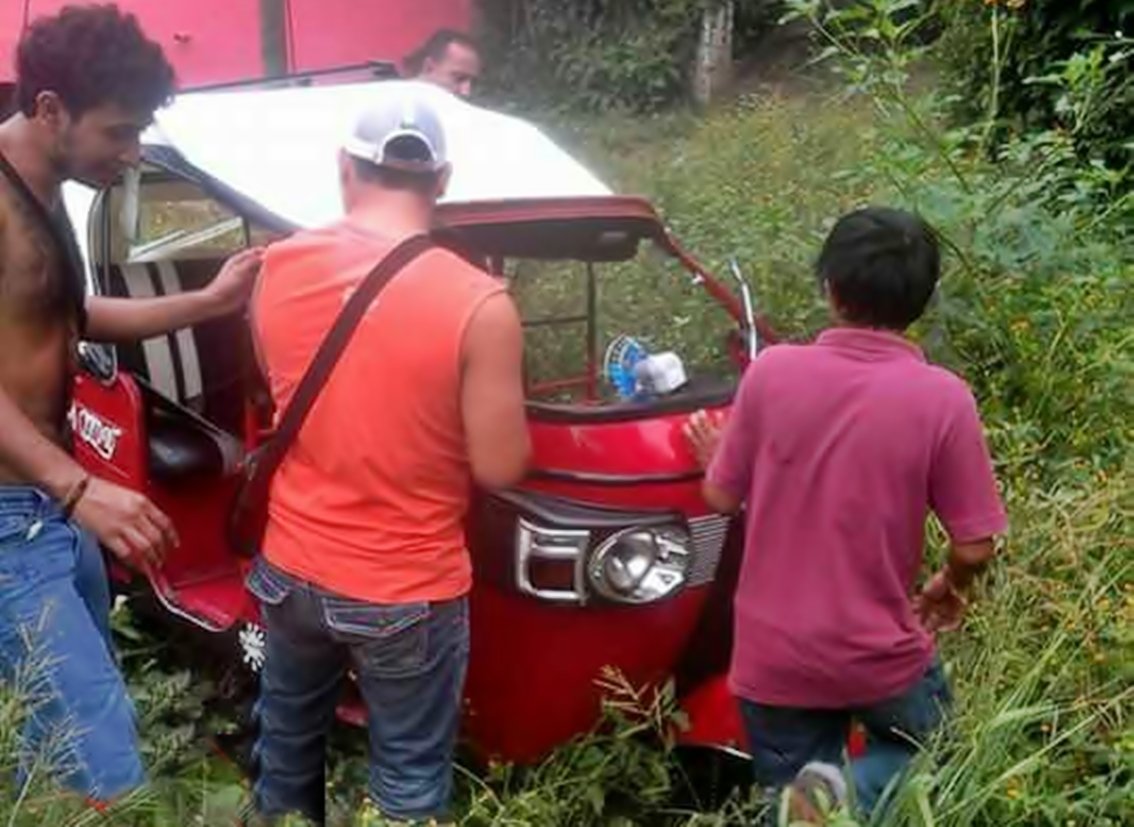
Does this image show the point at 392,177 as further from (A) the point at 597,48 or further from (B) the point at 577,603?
(A) the point at 597,48

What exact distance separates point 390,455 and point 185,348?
7.08ft

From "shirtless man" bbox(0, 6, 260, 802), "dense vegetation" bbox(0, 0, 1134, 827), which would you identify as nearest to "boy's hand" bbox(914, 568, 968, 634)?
"dense vegetation" bbox(0, 0, 1134, 827)

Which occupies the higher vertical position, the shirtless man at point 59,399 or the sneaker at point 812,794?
the shirtless man at point 59,399

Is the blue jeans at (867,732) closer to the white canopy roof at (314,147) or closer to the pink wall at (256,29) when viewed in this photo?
the white canopy roof at (314,147)

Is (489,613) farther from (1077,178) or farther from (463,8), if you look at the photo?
(463,8)

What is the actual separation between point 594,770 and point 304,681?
31.2 inches

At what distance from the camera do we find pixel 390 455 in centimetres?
325

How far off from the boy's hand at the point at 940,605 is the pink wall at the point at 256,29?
8564 millimetres

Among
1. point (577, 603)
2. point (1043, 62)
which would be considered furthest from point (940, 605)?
point (1043, 62)

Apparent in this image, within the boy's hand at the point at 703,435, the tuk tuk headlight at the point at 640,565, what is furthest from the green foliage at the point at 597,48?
the tuk tuk headlight at the point at 640,565

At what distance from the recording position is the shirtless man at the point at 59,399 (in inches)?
126

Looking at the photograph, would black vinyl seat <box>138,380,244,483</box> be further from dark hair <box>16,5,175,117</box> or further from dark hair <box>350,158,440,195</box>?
dark hair <box>350,158,440,195</box>

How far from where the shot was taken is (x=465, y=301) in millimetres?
3139

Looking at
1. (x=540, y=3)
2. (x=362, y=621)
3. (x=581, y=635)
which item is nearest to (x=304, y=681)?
(x=362, y=621)
